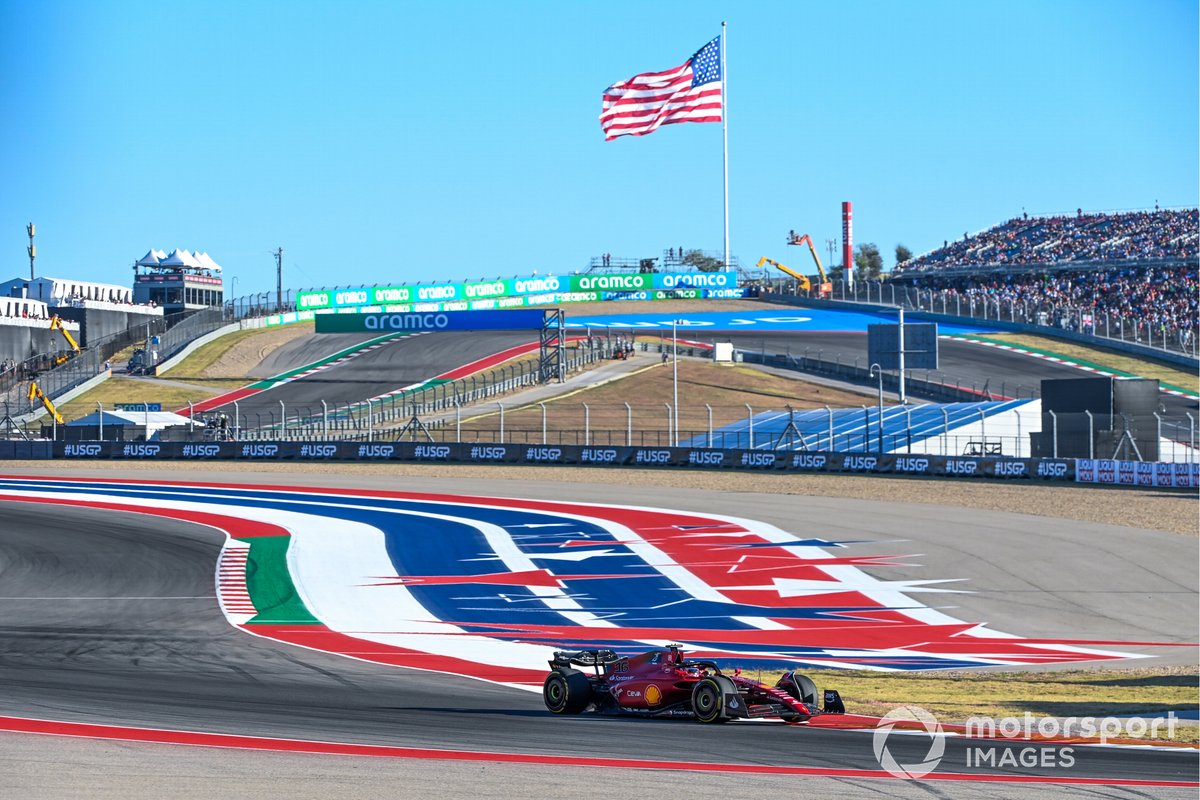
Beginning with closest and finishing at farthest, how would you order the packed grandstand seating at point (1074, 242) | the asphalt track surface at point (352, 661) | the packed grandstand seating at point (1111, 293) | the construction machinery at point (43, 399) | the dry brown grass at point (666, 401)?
the asphalt track surface at point (352, 661)
the dry brown grass at point (666, 401)
the construction machinery at point (43, 399)
the packed grandstand seating at point (1111, 293)
the packed grandstand seating at point (1074, 242)

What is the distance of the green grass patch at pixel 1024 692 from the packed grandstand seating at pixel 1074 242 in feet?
264

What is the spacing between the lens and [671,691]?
13.5 meters

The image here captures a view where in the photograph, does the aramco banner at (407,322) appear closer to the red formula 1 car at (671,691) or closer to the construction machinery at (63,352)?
the construction machinery at (63,352)

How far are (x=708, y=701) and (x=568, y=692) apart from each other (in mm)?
1491

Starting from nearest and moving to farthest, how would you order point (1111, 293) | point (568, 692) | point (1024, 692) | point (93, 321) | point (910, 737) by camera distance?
point (910, 737) < point (568, 692) < point (1024, 692) < point (1111, 293) < point (93, 321)

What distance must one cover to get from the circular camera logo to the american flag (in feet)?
199

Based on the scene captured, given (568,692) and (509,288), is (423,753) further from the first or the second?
(509,288)

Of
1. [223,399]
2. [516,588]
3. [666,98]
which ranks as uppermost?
[666,98]

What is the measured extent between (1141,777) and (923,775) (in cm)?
175

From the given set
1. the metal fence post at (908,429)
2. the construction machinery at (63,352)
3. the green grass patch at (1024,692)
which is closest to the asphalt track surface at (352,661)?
the green grass patch at (1024,692)

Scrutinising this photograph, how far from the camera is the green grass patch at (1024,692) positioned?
47.2ft

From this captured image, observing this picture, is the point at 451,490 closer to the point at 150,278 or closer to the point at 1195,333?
the point at 1195,333

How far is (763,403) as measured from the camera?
209ft

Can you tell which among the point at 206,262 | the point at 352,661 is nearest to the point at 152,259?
the point at 206,262
